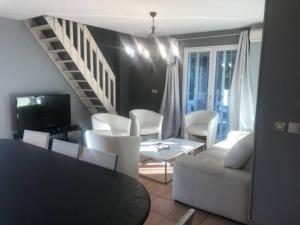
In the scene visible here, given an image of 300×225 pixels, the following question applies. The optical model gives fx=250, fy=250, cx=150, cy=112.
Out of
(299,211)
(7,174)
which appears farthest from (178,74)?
(7,174)

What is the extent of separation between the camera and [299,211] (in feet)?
6.97

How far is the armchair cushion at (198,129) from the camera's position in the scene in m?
4.75

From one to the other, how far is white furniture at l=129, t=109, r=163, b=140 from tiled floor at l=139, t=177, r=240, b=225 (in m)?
1.77

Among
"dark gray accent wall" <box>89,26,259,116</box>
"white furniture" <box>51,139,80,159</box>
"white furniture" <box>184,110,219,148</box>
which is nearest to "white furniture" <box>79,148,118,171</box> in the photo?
"white furniture" <box>51,139,80,159</box>

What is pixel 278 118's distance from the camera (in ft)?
7.03

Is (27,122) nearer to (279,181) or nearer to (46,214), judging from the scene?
(46,214)

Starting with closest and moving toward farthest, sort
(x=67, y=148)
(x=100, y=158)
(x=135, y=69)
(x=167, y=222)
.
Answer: (x=100, y=158)
(x=67, y=148)
(x=167, y=222)
(x=135, y=69)

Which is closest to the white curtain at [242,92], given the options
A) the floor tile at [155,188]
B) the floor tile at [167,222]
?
the floor tile at [155,188]

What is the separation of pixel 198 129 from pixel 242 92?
1.10 metres

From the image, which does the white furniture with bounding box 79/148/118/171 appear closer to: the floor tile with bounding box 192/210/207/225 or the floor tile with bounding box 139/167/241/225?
the floor tile with bounding box 139/167/241/225

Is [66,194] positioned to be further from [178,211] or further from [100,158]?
[178,211]

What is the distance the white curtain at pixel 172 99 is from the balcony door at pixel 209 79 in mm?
190

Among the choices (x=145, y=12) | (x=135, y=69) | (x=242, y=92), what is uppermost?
(x=145, y=12)

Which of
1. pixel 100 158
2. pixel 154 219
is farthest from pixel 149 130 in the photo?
pixel 100 158
